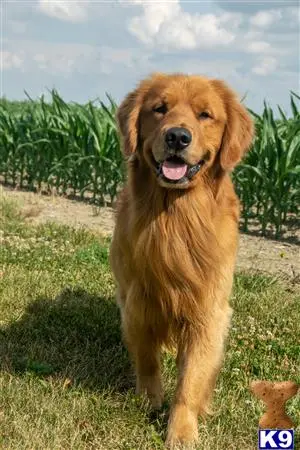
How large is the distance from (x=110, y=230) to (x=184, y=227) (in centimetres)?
484

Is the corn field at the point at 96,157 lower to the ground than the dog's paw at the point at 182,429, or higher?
higher

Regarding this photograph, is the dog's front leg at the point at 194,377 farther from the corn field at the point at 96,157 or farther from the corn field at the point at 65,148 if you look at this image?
the corn field at the point at 65,148

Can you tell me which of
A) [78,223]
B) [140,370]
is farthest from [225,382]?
[78,223]

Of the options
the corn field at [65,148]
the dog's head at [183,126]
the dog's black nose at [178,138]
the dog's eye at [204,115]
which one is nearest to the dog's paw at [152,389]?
the dog's head at [183,126]

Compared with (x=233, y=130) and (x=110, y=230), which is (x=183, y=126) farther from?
(x=110, y=230)

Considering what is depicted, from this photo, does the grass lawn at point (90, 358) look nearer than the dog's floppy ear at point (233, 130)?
Yes

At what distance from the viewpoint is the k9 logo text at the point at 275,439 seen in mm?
3240

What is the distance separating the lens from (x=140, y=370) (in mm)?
4254

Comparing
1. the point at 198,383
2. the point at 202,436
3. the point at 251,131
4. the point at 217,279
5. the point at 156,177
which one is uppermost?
the point at 251,131

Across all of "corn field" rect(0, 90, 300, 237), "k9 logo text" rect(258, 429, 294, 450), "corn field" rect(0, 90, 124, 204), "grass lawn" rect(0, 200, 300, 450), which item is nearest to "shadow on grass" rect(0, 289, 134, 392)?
"grass lawn" rect(0, 200, 300, 450)

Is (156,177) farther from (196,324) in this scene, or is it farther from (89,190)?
(89,190)

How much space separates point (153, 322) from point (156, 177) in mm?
838

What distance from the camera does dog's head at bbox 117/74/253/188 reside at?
3689 millimetres

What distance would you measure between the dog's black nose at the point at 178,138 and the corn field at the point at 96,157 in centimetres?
480
